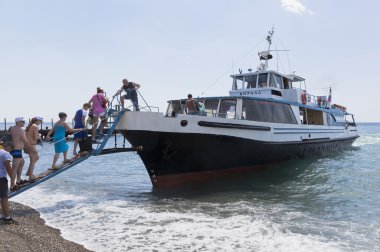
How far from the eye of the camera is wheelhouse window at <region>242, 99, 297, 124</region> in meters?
12.9

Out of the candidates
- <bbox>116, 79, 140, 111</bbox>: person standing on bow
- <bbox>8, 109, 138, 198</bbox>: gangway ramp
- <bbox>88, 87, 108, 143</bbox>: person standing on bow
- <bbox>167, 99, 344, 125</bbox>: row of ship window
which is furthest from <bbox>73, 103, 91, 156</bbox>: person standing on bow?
<bbox>167, 99, 344, 125</bbox>: row of ship window

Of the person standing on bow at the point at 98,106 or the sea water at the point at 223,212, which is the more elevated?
the person standing on bow at the point at 98,106

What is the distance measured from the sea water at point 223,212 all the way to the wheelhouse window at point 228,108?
2.33 meters

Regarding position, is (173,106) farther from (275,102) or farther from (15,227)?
(15,227)

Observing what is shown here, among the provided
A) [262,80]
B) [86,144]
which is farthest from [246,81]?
[86,144]

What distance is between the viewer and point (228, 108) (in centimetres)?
1295

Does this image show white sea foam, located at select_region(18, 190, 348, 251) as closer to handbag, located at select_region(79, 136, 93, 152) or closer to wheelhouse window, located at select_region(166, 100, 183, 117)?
handbag, located at select_region(79, 136, 93, 152)

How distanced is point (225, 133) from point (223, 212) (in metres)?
3.61

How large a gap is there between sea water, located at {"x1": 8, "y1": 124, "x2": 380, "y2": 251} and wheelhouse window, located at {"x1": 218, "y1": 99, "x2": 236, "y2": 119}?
2328 millimetres

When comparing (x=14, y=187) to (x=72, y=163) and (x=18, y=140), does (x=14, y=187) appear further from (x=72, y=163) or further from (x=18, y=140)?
(x=72, y=163)

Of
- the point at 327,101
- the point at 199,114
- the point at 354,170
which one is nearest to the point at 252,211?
the point at 199,114

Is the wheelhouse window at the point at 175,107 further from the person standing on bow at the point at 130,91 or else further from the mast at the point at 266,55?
the mast at the point at 266,55

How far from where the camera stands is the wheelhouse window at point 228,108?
12.9 meters

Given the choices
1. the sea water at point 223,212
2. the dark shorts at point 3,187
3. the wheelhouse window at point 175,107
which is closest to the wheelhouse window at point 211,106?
the wheelhouse window at point 175,107
